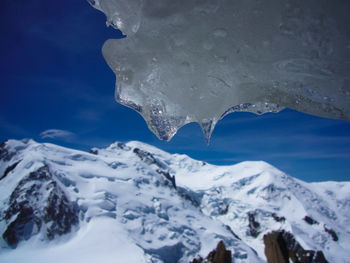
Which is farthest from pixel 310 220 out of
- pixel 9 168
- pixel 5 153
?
pixel 5 153

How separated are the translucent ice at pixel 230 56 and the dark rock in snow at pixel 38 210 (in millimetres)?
59961

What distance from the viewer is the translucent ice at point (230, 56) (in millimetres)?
2379

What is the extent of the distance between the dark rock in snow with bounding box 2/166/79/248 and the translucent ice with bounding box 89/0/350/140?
59961mm

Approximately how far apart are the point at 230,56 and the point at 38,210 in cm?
6809

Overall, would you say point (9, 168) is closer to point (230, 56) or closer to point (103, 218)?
point (103, 218)

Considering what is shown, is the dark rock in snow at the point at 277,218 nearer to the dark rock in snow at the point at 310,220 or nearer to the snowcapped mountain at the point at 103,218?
the snowcapped mountain at the point at 103,218

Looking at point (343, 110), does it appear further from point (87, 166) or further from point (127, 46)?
point (87, 166)

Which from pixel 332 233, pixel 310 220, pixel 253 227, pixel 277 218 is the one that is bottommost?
pixel 253 227

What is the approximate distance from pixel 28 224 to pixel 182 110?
65.6 m

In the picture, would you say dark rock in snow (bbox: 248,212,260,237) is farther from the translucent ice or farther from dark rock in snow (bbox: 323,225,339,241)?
the translucent ice

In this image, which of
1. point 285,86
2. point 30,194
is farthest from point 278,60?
point 30,194

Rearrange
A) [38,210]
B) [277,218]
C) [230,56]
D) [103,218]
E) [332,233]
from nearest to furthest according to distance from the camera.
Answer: [230,56], [103,218], [38,210], [332,233], [277,218]

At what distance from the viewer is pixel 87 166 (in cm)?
7250

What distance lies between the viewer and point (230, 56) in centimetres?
291
